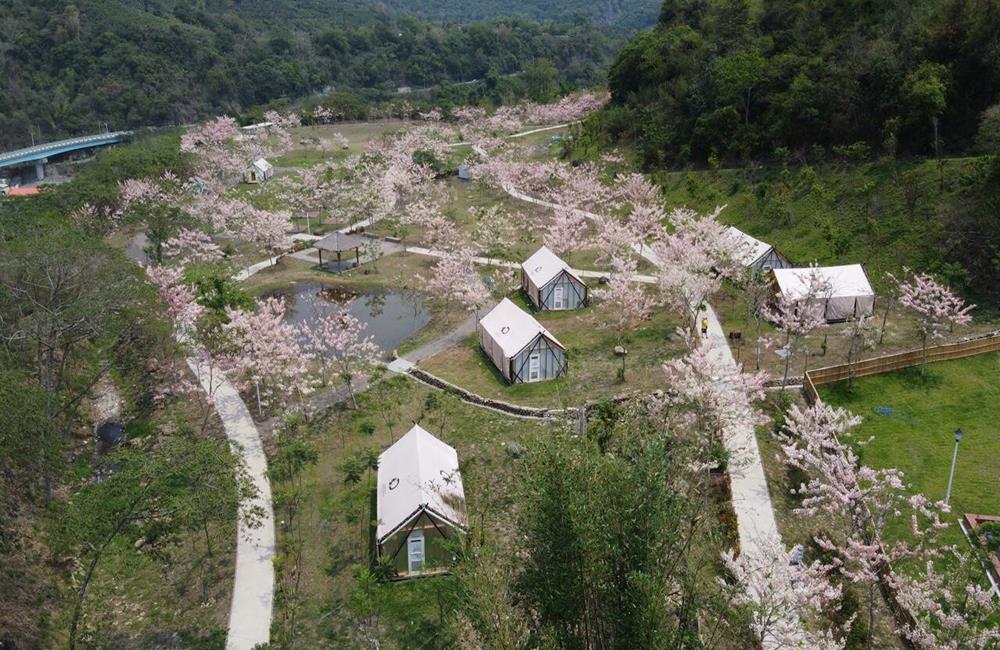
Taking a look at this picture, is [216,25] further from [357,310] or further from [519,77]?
[357,310]

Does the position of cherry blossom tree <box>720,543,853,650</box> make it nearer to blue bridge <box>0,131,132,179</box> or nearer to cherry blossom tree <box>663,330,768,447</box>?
cherry blossom tree <box>663,330,768,447</box>

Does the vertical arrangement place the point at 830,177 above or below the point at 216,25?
below

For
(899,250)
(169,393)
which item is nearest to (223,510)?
(169,393)

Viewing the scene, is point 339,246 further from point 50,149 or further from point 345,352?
point 50,149

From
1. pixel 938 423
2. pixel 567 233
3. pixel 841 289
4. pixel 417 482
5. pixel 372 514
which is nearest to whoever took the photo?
pixel 417 482

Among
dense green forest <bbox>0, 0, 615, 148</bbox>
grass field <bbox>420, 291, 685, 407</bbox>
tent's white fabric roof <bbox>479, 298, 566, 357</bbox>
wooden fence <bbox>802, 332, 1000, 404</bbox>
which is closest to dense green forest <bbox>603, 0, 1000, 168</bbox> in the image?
wooden fence <bbox>802, 332, 1000, 404</bbox>

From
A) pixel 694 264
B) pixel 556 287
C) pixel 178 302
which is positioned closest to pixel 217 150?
pixel 178 302
